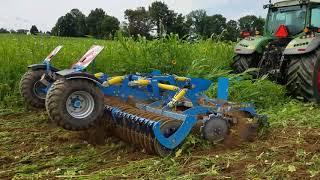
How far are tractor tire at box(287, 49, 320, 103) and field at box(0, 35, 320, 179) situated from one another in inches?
7.7

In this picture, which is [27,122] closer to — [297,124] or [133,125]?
[133,125]

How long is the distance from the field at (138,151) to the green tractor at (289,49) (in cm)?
27

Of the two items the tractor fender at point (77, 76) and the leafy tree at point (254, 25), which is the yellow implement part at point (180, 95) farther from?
the leafy tree at point (254, 25)

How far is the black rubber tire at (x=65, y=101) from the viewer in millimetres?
4441

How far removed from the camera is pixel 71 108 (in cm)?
459

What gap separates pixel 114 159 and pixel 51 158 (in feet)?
1.89

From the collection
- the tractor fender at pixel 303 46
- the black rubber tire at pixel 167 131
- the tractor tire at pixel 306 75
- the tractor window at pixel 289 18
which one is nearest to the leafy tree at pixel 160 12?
the tractor window at pixel 289 18

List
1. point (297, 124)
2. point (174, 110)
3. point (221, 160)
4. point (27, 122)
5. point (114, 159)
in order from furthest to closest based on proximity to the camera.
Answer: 1. point (27, 122)
2. point (297, 124)
3. point (174, 110)
4. point (114, 159)
5. point (221, 160)

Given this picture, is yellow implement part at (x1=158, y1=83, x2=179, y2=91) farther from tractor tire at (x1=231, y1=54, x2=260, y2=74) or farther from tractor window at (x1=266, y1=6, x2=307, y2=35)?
tractor window at (x1=266, y1=6, x2=307, y2=35)

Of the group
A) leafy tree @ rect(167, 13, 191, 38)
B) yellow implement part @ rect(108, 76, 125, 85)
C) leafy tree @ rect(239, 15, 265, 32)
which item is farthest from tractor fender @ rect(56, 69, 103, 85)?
leafy tree @ rect(167, 13, 191, 38)

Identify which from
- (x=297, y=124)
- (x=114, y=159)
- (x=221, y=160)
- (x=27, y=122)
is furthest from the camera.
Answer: (x=27, y=122)

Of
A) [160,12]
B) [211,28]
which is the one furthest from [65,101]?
[211,28]

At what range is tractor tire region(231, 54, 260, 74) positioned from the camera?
9.04m

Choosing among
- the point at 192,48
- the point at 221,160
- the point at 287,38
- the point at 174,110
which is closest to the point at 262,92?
the point at 287,38
